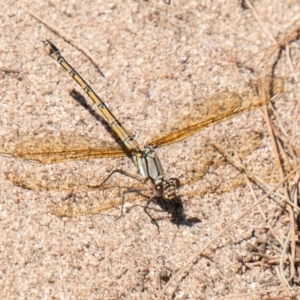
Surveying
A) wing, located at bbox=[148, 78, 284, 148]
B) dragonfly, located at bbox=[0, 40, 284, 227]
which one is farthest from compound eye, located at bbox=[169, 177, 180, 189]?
wing, located at bbox=[148, 78, 284, 148]

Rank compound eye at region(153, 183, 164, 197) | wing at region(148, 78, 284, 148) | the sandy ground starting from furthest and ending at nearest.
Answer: wing at region(148, 78, 284, 148) → compound eye at region(153, 183, 164, 197) → the sandy ground

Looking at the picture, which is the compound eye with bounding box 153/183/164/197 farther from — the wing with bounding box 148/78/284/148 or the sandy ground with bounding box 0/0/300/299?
the wing with bounding box 148/78/284/148

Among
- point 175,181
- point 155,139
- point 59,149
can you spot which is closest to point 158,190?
point 175,181

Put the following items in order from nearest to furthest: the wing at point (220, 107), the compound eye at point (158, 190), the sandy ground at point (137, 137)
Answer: the sandy ground at point (137, 137), the compound eye at point (158, 190), the wing at point (220, 107)

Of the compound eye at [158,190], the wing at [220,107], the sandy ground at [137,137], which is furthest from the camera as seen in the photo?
the wing at [220,107]

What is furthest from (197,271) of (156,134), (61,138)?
(61,138)

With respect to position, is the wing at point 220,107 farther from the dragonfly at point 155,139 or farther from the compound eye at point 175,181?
the compound eye at point 175,181

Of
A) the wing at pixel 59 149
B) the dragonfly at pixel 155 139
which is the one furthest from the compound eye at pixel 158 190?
the wing at pixel 59 149

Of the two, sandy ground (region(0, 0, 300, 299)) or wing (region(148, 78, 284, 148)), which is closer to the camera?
sandy ground (region(0, 0, 300, 299))
